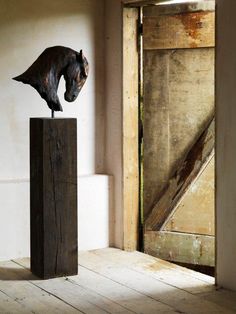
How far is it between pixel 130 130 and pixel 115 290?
1583 millimetres

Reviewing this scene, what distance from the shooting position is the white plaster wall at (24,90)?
527 centimetres

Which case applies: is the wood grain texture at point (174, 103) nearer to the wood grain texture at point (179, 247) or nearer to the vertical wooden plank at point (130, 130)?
the vertical wooden plank at point (130, 130)

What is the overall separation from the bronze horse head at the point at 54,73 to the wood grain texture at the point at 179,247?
161 cm

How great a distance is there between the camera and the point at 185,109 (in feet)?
18.5

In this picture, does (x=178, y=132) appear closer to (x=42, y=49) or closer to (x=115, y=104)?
(x=115, y=104)

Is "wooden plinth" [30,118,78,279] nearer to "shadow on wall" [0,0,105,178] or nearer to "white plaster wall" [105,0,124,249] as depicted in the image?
"shadow on wall" [0,0,105,178]

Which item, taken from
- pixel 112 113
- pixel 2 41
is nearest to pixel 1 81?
pixel 2 41

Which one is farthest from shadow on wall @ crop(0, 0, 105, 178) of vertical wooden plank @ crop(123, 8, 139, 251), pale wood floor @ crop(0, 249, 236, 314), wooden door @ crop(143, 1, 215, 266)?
pale wood floor @ crop(0, 249, 236, 314)

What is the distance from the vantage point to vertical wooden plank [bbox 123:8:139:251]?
559cm

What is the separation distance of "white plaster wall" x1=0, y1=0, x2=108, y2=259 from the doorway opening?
451mm

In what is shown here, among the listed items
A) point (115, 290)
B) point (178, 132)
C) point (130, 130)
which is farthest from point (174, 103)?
point (115, 290)

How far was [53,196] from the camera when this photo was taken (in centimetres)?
476

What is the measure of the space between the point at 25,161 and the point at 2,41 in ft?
3.16

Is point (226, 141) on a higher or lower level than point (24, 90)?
lower
